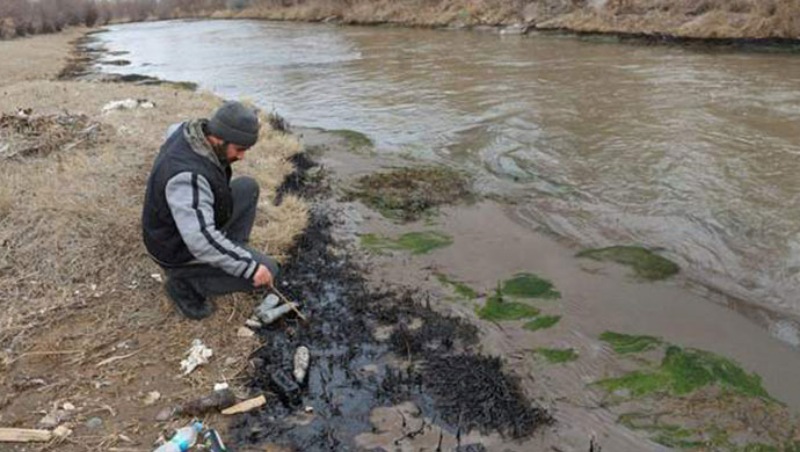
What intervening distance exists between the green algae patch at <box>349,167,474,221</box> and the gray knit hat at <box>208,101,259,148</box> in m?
3.41

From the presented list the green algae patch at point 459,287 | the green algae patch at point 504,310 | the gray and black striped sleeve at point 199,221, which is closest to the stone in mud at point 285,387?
the gray and black striped sleeve at point 199,221

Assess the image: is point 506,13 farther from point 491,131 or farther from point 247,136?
point 247,136

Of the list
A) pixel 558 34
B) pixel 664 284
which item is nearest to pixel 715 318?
pixel 664 284

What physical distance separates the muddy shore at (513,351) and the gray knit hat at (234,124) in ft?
5.02

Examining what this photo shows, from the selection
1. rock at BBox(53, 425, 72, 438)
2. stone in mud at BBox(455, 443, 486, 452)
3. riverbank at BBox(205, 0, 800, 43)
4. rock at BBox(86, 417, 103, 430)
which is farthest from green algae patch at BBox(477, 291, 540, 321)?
riverbank at BBox(205, 0, 800, 43)

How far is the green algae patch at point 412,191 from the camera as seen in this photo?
780 centimetres

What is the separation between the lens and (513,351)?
4.89 m

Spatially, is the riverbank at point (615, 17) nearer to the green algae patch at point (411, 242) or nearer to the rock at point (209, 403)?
the green algae patch at point (411, 242)

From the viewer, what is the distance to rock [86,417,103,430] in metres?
3.97

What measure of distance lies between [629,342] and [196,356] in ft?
10.4

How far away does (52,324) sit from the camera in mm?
4953

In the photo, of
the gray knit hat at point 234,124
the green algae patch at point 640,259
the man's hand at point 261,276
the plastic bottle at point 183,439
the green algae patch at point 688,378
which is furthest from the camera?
the green algae patch at point 640,259

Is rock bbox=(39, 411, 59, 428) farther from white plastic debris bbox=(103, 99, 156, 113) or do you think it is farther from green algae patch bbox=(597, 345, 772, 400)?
white plastic debris bbox=(103, 99, 156, 113)

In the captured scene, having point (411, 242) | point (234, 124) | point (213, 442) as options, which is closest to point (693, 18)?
point (411, 242)
